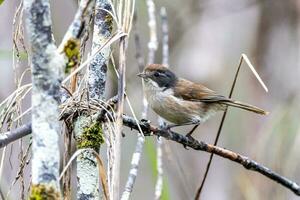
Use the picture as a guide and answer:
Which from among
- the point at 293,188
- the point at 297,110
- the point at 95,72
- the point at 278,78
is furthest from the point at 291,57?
the point at 95,72

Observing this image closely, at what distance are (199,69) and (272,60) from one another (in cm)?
72

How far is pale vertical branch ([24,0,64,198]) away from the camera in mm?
1738

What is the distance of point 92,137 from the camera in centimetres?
258

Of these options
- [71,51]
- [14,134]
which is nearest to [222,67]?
[14,134]

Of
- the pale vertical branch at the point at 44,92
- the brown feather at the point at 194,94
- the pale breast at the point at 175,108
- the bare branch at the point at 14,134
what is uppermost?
the pale vertical branch at the point at 44,92

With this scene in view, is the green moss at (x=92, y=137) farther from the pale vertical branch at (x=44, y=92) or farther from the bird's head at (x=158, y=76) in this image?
the bird's head at (x=158, y=76)

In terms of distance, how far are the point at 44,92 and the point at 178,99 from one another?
3.01 metres

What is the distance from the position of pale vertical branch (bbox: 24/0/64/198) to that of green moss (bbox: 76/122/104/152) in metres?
0.78

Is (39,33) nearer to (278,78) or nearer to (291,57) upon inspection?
(278,78)

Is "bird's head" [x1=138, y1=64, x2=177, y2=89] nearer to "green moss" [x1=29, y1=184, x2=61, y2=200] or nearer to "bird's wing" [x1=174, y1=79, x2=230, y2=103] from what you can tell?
"bird's wing" [x1=174, y1=79, x2=230, y2=103]

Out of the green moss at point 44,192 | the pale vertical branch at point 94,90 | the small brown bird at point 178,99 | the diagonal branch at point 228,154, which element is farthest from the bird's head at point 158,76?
the green moss at point 44,192

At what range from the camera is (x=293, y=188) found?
301cm

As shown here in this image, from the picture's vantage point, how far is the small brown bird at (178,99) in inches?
175

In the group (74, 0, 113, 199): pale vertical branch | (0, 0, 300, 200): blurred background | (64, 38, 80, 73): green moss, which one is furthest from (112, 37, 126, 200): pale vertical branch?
(0, 0, 300, 200): blurred background
